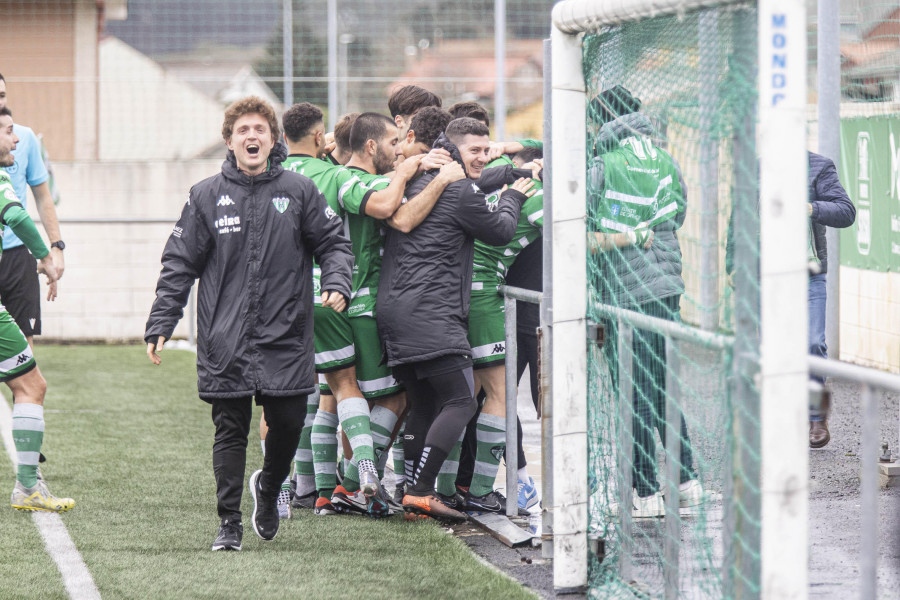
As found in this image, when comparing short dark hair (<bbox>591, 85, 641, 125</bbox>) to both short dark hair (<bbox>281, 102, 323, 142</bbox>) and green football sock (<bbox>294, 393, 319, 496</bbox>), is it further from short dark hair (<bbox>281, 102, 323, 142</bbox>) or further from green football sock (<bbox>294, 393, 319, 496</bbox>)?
green football sock (<bbox>294, 393, 319, 496</bbox>)

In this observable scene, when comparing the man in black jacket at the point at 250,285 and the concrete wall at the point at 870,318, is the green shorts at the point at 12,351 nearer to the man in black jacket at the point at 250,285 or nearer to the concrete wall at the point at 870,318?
the man in black jacket at the point at 250,285

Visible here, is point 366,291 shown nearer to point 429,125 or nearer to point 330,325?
point 330,325

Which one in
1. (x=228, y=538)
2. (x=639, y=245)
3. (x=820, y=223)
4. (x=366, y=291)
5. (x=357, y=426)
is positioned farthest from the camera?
(x=820, y=223)

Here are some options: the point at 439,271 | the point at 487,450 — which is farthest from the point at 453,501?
the point at 439,271

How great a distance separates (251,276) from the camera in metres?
4.76

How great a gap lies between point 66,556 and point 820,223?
4182 mm

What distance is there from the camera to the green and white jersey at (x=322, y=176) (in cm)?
554

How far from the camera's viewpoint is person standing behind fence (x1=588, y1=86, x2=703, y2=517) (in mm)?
4180

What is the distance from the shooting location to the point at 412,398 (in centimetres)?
561

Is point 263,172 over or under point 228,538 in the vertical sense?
over

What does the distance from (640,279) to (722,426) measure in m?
0.96

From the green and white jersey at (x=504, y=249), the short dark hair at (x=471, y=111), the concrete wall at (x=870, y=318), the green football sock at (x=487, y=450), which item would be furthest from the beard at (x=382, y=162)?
the concrete wall at (x=870, y=318)

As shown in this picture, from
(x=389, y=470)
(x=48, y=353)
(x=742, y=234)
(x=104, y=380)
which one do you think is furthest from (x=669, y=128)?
(x=48, y=353)

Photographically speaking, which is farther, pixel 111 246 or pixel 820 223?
pixel 111 246
